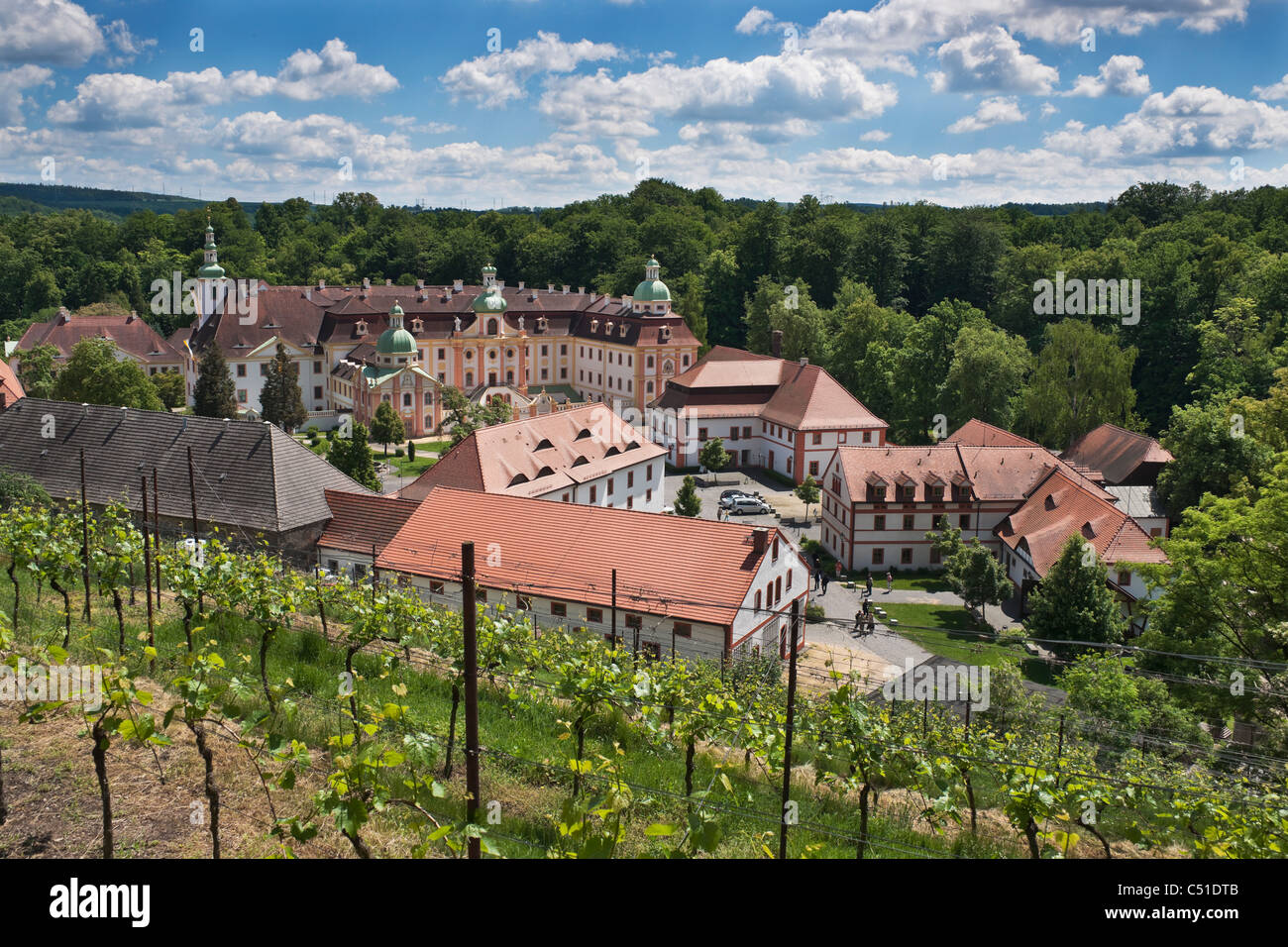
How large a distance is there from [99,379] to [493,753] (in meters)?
36.9

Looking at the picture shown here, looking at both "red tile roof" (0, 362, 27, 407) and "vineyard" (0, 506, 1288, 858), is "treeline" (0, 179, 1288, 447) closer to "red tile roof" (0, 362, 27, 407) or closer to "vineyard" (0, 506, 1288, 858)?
"vineyard" (0, 506, 1288, 858)

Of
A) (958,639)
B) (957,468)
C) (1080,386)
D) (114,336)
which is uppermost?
(114,336)

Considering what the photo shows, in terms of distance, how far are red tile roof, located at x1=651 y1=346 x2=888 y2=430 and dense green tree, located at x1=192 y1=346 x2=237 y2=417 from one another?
23.5 meters

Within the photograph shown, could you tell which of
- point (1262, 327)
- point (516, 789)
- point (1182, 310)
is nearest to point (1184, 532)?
point (516, 789)

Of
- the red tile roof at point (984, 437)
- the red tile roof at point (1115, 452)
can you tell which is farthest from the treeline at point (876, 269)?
the red tile roof at point (984, 437)

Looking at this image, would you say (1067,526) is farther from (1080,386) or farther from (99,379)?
(99,379)

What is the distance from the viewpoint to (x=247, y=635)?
1716 centimetres

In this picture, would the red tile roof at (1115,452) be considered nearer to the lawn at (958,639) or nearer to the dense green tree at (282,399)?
the lawn at (958,639)

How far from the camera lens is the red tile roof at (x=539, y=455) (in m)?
35.6

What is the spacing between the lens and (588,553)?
26641 mm

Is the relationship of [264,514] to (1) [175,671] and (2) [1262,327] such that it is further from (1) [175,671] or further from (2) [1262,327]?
(2) [1262,327]

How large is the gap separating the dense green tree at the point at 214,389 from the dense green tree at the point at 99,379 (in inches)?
485

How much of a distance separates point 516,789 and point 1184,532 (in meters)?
19.7

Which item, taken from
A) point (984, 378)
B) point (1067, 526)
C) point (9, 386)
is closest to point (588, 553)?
point (1067, 526)
